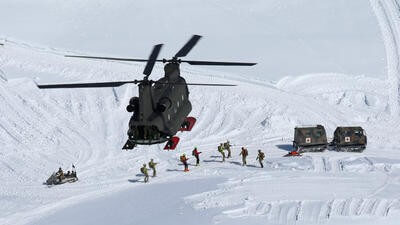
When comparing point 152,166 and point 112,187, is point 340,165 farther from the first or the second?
point 112,187

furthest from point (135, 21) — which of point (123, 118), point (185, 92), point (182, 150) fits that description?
point (185, 92)

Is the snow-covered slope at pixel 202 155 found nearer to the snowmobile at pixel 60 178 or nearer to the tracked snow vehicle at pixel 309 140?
the snowmobile at pixel 60 178

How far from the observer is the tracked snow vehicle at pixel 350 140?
3572cm

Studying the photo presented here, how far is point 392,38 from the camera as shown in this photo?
177 feet

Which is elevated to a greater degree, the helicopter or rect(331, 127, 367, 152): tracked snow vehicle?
the helicopter

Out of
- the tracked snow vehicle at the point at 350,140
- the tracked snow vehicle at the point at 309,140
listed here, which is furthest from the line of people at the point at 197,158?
the tracked snow vehicle at the point at 350,140

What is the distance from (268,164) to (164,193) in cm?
731

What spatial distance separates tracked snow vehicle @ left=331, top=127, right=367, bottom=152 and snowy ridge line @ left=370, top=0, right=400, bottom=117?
908 cm

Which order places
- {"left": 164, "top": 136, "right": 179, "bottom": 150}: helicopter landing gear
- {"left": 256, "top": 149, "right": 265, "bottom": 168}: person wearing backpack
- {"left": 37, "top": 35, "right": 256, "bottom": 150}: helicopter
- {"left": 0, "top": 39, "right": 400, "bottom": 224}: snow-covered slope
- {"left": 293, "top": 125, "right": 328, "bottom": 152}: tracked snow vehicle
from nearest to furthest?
{"left": 37, "top": 35, "right": 256, "bottom": 150}: helicopter
{"left": 164, "top": 136, "right": 179, "bottom": 150}: helicopter landing gear
{"left": 0, "top": 39, "right": 400, "bottom": 224}: snow-covered slope
{"left": 256, "top": 149, "right": 265, "bottom": 168}: person wearing backpack
{"left": 293, "top": 125, "right": 328, "bottom": 152}: tracked snow vehicle

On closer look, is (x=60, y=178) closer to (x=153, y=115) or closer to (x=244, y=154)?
(x=244, y=154)

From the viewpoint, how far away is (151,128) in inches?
628

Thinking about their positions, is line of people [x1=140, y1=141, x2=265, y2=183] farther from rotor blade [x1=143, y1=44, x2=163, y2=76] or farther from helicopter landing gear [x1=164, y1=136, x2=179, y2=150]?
rotor blade [x1=143, y1=44, x2=163, y2=76]

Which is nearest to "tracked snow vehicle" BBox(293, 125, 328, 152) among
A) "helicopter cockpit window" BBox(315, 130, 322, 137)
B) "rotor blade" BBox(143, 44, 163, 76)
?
"helicopter cockpit window" BBox(315, 130, 322, 137)

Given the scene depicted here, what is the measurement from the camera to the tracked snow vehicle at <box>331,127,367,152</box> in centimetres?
3572
